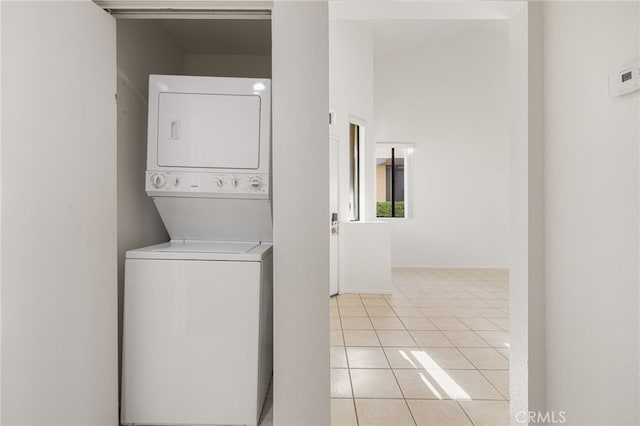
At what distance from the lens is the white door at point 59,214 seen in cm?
112

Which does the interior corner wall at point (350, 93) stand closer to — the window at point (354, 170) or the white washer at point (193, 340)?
the window at point (354, 170)

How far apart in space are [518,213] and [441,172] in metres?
5.08

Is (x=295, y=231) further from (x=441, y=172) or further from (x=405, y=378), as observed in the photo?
(x=441, y=172)

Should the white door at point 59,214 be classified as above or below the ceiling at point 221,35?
below

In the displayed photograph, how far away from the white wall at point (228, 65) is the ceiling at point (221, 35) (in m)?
0.05

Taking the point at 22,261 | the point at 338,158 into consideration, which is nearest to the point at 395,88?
Result: the point at 338,158

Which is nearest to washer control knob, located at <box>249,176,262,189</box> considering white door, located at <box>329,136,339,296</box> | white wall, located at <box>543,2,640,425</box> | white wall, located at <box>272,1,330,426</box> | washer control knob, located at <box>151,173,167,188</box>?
white wall, located at <box>272,1,330,426</box>

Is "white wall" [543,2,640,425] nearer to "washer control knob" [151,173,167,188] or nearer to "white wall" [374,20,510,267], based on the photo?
"washer control knob" [151,173,167,188]

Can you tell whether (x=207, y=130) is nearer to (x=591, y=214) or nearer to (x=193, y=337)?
(x=193, y=337)

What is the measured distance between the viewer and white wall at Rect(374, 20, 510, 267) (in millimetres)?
6289

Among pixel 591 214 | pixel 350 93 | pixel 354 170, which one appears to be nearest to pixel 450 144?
pixel 354 170

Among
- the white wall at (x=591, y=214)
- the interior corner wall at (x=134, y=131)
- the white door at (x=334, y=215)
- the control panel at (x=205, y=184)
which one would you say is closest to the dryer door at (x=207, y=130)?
the control panel at (x=205, y=184)

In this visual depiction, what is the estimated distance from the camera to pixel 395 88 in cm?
633

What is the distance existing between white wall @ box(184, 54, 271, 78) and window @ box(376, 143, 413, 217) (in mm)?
4026
